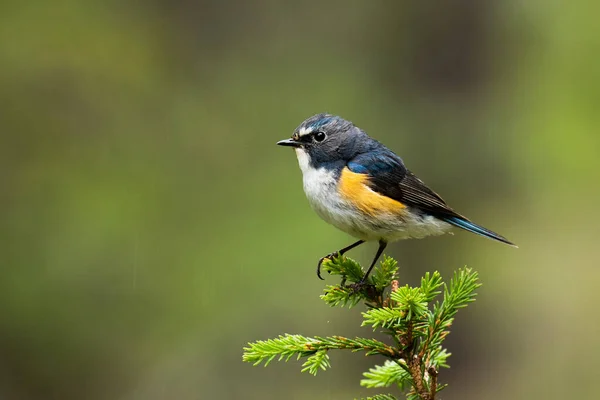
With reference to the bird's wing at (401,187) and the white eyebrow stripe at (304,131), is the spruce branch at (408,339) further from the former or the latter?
the white eyebrow stripe at (304,131)

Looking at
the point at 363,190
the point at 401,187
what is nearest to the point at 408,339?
the point at 363,190

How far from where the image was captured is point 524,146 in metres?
8.73

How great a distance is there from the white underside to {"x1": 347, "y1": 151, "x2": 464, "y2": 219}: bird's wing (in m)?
0.06

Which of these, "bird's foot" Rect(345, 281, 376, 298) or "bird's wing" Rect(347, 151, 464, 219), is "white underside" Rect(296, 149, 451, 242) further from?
"bird's foot" Rect(345, 281, 376, 298)

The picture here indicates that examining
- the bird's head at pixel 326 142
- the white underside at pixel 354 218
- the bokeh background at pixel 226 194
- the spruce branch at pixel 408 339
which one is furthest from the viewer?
the bokeh background at pixel 226 194

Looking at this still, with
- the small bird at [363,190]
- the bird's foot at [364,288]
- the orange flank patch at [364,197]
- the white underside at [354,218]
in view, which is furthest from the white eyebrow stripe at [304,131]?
the bird's foot at [364,288]

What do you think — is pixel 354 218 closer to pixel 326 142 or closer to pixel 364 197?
pixel 364 197

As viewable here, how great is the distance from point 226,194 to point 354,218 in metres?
4.49

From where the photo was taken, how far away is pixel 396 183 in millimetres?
3668

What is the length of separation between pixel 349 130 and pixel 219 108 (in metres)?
4.57

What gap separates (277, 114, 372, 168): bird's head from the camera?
370cm

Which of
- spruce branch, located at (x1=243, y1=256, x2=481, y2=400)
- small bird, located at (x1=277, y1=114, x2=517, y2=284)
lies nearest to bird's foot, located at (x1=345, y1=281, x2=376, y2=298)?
spruce branch, located at (x1=243, y1=256, x2=481, y2=400)

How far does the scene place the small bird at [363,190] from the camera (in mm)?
3402

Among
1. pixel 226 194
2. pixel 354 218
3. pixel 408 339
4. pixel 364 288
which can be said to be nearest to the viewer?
pixel 408 339
